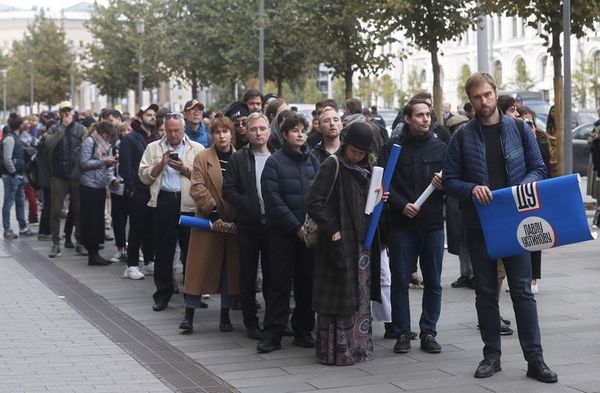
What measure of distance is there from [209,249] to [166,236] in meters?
1.17


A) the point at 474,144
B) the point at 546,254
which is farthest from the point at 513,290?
the point at 546,254

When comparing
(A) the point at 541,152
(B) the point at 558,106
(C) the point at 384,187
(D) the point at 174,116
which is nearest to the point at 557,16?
(B) the point at 558,106

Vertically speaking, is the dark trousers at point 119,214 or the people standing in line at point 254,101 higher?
the people standing in line at point 254,101

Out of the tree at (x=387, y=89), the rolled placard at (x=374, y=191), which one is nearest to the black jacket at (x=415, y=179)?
the rolled placard at (x=374, y=191)

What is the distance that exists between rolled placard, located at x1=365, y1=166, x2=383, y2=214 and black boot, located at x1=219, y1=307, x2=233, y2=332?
2.23m

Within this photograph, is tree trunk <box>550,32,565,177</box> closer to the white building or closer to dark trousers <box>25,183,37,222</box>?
dark trousers <box>25,183,37,222</box>

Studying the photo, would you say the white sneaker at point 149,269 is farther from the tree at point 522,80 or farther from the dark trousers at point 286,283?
the tree at point 522,80

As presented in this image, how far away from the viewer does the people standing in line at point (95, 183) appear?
15.6 metres

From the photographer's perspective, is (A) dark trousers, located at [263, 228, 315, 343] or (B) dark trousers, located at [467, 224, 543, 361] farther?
(A) dark trousers, located at [263, 228, 315, 343]

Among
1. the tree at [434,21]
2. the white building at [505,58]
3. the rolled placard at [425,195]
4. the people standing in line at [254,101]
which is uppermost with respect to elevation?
the white building at [505,58]

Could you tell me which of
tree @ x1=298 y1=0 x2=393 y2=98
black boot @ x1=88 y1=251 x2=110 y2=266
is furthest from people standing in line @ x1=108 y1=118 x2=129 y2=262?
tree @ x1=298 y1=0 x2=393 y2=98

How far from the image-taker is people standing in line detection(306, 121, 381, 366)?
29.0 ft

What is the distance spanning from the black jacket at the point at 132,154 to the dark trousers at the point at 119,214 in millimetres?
1828

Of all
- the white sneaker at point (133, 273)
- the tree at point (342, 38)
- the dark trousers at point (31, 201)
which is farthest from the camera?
the tree at point (342, 38)
